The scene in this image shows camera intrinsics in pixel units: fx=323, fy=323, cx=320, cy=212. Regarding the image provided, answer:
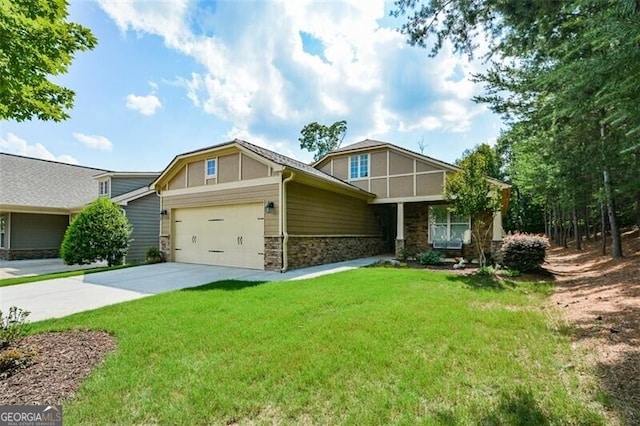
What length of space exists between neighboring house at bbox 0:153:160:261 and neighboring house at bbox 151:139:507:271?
13.7ft

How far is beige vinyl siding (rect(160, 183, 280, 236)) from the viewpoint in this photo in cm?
1002

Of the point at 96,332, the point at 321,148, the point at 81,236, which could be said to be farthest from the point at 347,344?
the point at 321,148

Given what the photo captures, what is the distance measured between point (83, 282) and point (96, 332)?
17.3 feet

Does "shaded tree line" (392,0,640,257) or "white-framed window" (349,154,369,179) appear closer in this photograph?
"shaded tree line" (392,0,640,257)

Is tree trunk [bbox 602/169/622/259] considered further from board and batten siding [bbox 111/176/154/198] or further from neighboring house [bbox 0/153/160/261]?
board and batten siding [bbox 111/176/154/198]

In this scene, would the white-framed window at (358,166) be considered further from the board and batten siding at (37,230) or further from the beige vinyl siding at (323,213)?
the board and batten siding at (37,230)

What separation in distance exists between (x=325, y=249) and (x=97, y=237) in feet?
29.9

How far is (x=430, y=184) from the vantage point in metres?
13.2

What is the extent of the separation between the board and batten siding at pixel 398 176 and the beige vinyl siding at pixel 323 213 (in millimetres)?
1071

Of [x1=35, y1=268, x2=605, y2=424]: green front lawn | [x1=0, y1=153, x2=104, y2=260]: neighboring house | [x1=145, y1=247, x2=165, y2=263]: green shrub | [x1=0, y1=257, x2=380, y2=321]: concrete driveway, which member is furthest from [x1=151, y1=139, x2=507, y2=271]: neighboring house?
[x1=0, y1=153, x2=104, y2=260]: neighboring house

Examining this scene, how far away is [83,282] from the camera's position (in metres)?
8.69

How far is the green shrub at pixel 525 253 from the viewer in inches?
374

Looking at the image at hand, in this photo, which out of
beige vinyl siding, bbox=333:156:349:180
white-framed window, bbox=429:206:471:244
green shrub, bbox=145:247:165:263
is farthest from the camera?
beige vinyl siding, bbox=333:156:349:180

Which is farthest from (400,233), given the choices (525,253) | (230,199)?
(230,199)
